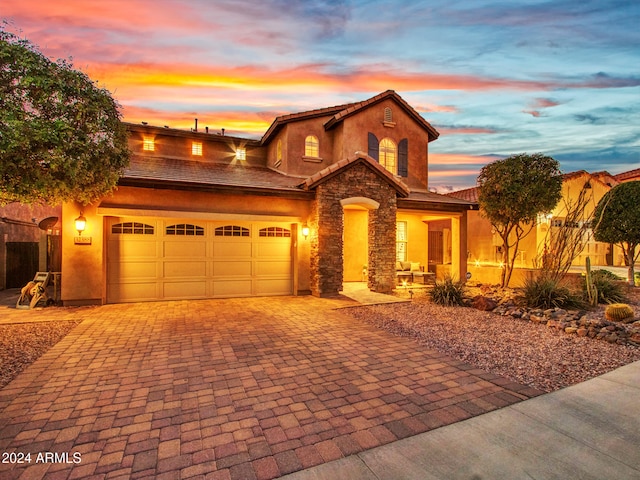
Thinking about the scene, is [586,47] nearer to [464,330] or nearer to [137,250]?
[464,330]

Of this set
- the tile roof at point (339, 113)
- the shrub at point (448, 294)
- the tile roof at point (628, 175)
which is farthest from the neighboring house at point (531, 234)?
the shrub at point (448, 294)

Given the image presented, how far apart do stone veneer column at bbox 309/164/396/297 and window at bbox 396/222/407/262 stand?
11.5 feet

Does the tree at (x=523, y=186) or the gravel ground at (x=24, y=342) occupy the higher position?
the tree at (x=523, y=186)

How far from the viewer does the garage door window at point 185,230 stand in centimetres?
1010

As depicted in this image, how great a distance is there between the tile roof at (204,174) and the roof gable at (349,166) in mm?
591

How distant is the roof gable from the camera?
426 inches

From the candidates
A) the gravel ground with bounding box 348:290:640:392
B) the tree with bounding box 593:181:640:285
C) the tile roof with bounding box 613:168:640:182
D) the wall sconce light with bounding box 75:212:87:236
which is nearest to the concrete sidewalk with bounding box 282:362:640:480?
the gravel ground with bounding box 348:290:640:392

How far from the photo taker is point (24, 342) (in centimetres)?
598

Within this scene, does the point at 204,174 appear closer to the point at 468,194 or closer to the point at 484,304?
the point at 484,304

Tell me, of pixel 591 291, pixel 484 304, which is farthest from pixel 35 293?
pixel 591 291

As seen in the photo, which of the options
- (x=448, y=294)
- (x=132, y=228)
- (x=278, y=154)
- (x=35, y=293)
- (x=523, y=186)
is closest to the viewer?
(x=35, y=293)

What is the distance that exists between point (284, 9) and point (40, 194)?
7130 mm

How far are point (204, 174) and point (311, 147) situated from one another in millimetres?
5043

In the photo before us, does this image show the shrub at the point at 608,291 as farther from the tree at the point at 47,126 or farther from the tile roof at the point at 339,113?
the tree at the point at 47,126
